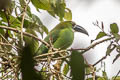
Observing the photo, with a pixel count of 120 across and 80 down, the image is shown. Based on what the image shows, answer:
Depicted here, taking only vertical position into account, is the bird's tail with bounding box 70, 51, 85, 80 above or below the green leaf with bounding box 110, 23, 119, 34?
above

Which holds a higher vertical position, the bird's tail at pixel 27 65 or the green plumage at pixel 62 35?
the bird's tail at pixel 27 65

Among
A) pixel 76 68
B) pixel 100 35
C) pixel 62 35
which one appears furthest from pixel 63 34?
pixel 76 68

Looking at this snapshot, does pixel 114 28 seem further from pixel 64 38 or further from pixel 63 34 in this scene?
pixel 63 34

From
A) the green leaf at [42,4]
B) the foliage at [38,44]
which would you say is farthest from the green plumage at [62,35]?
the green leaf at [42,4]

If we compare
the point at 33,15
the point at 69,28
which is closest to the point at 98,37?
the point at 33,15

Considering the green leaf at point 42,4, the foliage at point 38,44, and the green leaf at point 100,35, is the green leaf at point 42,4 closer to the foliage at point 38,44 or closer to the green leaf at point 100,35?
the foliage at point 38,44

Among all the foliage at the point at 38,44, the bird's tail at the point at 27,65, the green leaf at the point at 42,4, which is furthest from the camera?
the green leaf at the point at 42,4

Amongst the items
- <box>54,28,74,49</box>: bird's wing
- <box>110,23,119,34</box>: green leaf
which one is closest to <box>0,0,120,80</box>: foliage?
<box>110,23,119,34</box>: green leaf

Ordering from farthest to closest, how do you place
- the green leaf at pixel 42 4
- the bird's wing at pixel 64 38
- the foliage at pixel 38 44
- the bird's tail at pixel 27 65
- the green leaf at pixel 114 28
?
the bird's wing at pixel 64 38 < the green leaf at pixel 42 4 < the green leaf at pixel 114 28 < the foliage at pixel 38 44 < the bird's tail at pixel 27 65

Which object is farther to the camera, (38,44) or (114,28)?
(38,44)

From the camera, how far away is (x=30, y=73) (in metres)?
0.19

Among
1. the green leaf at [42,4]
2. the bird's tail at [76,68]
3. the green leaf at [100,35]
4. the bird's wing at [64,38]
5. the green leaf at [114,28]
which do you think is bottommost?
the bird's wing at [64,38]

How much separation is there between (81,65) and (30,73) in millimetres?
47

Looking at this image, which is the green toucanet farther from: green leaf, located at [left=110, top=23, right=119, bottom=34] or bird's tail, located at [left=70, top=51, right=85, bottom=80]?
bird's tail, located at [left=70, top=51, right=85, bottom=80]
